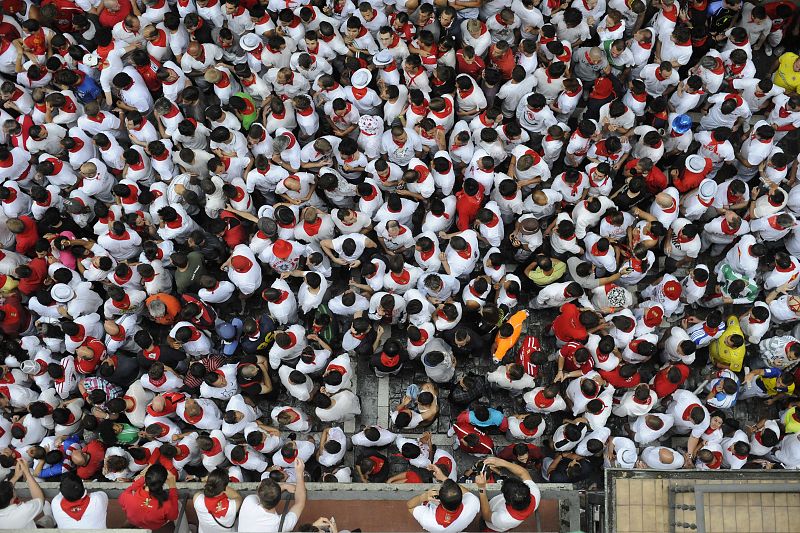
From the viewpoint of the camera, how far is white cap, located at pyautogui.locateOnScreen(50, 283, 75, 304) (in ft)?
32.3

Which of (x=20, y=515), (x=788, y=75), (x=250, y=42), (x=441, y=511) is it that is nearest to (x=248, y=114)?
(x=250, y=42)

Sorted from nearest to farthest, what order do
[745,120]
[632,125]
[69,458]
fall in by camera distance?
[69,458] < [632,125] < [745,120]

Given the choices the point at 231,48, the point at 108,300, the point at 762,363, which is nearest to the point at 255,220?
the point at 108,300

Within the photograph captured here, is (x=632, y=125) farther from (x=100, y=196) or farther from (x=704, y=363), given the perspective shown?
(x=100, y=196)

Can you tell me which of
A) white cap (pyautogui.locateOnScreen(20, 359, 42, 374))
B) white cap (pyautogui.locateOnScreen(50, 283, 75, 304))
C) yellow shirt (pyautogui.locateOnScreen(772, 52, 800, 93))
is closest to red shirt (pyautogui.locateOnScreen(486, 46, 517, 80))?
yellow shirt (pyautogui.locateOnScreen(772, 52, 800, 93))

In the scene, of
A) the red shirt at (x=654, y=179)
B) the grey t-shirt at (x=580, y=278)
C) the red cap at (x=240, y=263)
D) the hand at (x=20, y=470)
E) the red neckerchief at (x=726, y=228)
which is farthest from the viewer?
the red shirt at (x=654, y=179)

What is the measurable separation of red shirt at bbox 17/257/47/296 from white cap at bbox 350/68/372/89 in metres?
5.29

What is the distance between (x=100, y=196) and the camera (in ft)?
35.9

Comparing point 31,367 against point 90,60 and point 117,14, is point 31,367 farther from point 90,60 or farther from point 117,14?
point 117,14

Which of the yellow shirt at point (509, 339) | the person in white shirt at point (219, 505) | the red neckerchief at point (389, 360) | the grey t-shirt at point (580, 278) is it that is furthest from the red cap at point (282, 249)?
the grey t-shirt at point (580, 278)

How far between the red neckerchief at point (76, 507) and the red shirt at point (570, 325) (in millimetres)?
6415

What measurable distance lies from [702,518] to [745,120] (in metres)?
6.53

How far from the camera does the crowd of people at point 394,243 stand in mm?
9375

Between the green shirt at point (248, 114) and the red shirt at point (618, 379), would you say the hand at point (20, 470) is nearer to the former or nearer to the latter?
the green shirt at point (248, 114)
